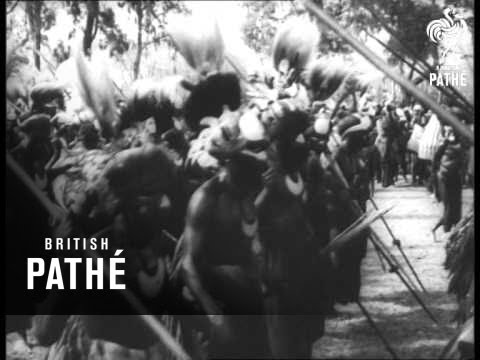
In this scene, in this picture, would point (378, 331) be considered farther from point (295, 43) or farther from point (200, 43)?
point (200, 43)

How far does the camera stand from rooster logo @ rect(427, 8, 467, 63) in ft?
13.0

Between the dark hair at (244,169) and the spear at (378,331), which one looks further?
the spear at (378,331)

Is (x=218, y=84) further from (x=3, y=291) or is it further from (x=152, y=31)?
(x=3, y=291)

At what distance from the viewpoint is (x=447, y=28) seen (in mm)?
3963

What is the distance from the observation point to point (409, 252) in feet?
13.1

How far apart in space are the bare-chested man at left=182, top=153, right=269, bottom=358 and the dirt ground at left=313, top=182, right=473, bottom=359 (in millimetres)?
313

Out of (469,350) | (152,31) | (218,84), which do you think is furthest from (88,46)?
(469,350)

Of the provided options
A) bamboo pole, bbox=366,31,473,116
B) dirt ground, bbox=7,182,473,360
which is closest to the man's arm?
dirt ground, bbox=7,182,473,360

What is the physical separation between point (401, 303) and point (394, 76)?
825 millimetres

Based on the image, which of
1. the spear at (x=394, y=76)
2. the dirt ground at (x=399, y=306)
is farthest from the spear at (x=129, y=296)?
the spear at (x=394, y=76)

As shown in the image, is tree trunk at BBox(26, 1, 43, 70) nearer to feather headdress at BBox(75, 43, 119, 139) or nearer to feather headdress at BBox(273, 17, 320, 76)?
feather headdress at BBox(75, 43, 119, 139)

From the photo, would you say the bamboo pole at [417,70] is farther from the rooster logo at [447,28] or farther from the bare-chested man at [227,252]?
the bare-chested man at [227,252]

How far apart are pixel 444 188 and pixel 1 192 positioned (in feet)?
5.21

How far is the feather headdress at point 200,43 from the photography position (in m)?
3.90
